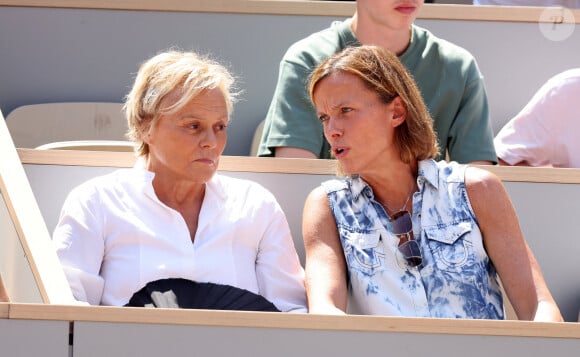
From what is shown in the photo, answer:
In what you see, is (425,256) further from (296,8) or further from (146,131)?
(296,8)

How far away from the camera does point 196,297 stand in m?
2.38

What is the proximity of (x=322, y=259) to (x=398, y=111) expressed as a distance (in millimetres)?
365

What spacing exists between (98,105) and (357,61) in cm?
131

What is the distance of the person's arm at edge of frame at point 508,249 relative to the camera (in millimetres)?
2355

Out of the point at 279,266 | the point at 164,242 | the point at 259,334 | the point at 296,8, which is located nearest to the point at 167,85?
the point at 164,242

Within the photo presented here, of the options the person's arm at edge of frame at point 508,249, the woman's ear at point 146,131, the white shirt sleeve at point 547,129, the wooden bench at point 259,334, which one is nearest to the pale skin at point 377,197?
the person's arm at edge of frame at point 508,249

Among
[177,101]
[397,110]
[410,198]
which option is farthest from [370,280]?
[177,101]

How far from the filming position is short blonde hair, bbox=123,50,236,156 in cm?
263

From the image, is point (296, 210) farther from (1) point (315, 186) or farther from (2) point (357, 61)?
(2) point (357, 61)

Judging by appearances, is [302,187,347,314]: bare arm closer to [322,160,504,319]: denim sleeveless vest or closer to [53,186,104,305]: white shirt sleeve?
[322,160,504,319]: denim sleeveless vest

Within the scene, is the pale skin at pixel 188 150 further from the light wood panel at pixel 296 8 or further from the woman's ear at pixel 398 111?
the light wood panel at pixel 296 8

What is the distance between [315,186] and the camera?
275 cm

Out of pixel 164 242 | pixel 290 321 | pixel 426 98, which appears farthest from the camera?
pixel 426 98

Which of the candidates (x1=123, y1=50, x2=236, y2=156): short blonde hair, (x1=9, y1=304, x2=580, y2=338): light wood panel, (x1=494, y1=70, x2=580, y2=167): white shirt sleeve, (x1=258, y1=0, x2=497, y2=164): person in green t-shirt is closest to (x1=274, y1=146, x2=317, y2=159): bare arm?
(x1=258, y1=0, x2=497, y2=164): person in green t-shirt
